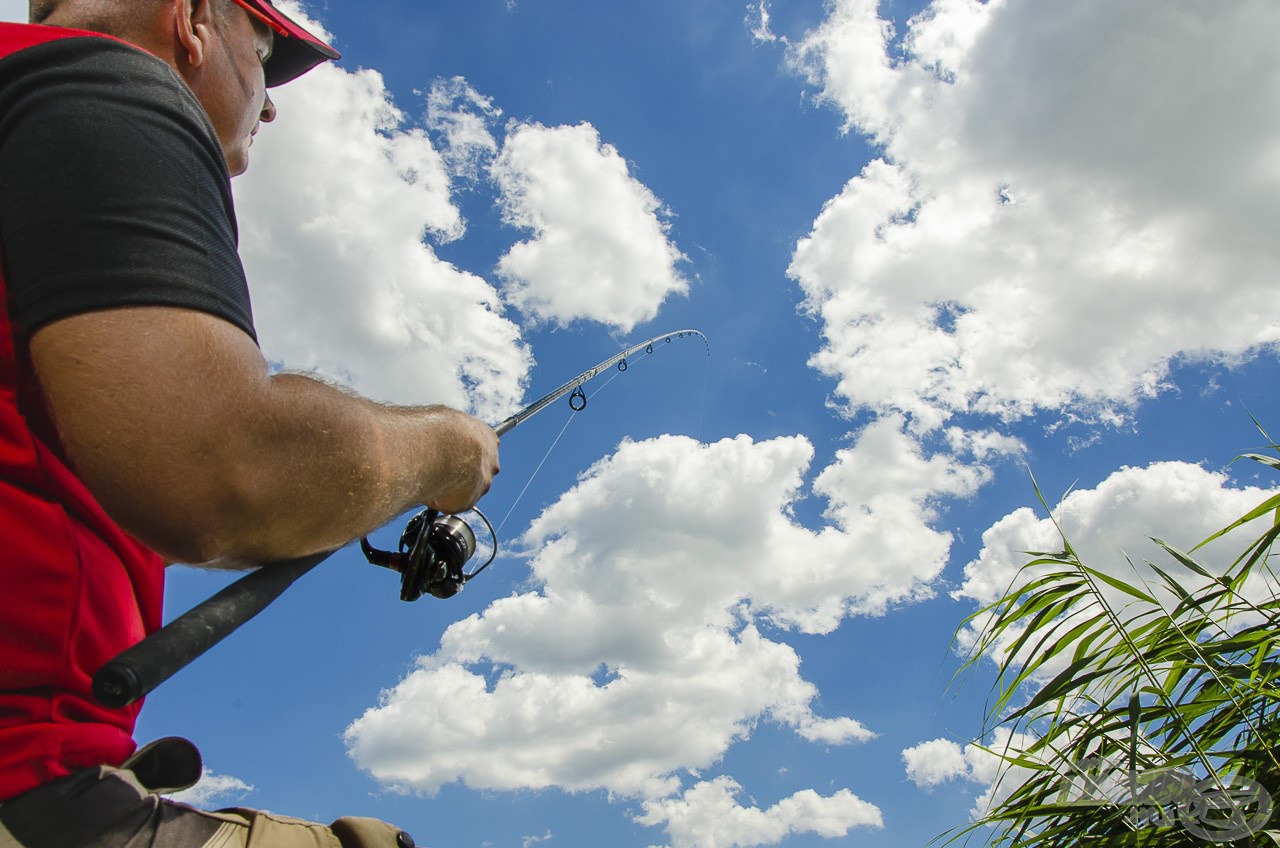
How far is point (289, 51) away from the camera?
2596 millimetres

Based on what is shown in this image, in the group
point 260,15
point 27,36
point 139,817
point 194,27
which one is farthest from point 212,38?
point 139,817

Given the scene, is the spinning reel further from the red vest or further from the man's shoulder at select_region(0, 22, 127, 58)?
the man's shoulder at select_region(0, 22, 127, 58)

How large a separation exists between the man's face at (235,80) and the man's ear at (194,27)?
0.08ft

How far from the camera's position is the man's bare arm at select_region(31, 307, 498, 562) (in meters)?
1.18

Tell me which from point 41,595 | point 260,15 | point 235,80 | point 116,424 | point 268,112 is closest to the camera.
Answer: point 116,424

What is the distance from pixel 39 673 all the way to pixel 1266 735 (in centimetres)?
306

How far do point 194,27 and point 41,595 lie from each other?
3.70ft

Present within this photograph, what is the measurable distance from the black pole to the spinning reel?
2.95 feet

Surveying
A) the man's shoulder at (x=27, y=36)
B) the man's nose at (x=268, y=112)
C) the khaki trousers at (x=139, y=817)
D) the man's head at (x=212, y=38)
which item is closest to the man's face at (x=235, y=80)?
the man's head at (x=212, y=38)

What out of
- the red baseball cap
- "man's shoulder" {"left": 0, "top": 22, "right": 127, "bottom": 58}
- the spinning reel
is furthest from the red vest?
the spinning reel

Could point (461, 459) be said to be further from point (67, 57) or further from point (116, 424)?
point (67, 57)

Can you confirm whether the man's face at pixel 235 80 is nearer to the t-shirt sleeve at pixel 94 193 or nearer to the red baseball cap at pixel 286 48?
the red baseball cap at pixel 286 48

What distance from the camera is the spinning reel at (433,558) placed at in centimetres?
272

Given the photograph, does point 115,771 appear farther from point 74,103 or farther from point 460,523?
point 460,523
